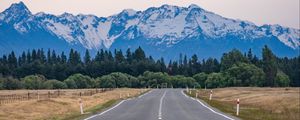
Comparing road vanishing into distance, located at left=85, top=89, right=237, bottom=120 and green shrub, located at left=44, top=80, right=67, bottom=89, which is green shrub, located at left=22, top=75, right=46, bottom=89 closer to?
green shrub, located at left=44, top=80, right=67, bottom=89

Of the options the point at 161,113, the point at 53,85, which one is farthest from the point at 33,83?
the point at 161,113

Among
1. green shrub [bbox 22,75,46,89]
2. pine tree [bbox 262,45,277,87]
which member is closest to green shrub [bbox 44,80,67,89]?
green shrub [bbox 22,75,46,89]

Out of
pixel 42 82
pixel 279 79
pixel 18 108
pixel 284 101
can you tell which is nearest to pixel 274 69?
pixel 279 79

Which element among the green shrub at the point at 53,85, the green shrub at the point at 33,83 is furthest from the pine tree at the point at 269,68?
the green shrub at the point at 33,83

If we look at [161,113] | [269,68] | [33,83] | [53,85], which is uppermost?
[269,68]

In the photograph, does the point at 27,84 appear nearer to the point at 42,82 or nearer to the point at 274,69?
the point at 42,82

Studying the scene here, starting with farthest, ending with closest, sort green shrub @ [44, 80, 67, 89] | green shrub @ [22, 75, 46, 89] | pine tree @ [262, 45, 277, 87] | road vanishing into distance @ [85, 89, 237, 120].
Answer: pine tree @ [262, 45, 277, 87] → green shrub @ [44, 80, 67, 89] → green shrub @ [22, 75, 46, 89] → road vanishing into distance @ [85, 89, 237, 120]

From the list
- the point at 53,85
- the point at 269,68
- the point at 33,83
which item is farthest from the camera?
the point at 269,68

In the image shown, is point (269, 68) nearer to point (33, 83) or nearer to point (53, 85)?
point (53, 85)

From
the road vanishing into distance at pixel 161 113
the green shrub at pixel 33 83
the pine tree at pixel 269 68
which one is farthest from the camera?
the pine tree at pixel 269 68

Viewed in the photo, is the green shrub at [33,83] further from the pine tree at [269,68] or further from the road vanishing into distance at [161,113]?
the road vanishing into distance at [161,113]

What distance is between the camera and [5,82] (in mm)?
151125

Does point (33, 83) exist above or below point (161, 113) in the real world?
above

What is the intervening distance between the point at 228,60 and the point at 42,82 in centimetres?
5167
